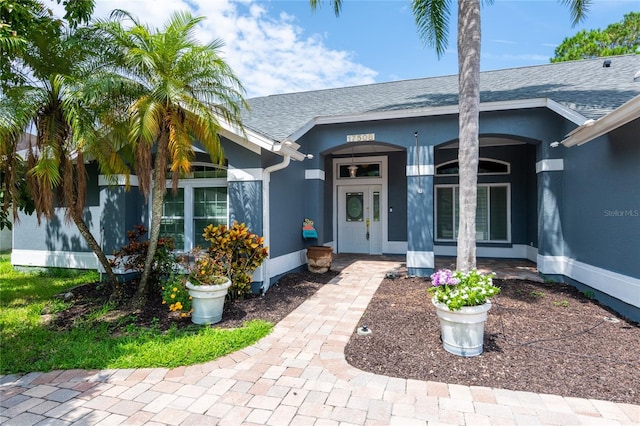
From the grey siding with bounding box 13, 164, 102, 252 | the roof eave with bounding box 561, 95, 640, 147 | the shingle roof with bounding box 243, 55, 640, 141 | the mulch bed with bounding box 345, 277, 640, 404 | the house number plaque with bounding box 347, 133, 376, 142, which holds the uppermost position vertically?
the shingle roof with bounding box 243, 55, 640, 141

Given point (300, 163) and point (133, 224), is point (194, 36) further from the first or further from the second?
point (133, 224)

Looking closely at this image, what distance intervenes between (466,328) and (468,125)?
10.1ft

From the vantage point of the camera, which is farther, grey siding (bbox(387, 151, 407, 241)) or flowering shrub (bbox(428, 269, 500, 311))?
grey siding (bbox(387, 151, 407, 241))

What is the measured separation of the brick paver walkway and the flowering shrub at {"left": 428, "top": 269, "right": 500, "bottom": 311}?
920 mm

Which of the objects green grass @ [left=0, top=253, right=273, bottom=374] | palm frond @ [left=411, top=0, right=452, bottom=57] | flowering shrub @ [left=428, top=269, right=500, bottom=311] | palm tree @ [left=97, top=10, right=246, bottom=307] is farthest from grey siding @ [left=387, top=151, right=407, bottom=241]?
green grass @ [left=0, top=253, right=273, bottom=374]

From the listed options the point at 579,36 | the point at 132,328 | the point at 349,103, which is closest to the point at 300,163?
the point at 349,103

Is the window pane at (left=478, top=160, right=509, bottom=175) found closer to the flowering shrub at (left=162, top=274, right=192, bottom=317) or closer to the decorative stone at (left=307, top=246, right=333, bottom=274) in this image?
the decorative stone at (left=307, top=246, right=333, bottom=274)

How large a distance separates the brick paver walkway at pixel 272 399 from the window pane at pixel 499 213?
824 cm

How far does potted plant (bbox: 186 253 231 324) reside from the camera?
4914 mm

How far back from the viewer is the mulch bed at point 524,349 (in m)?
3.28

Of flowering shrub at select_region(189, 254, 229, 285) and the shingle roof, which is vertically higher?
the shingle roof

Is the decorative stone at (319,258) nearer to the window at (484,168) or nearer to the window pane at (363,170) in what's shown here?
the window pane at (363,170)

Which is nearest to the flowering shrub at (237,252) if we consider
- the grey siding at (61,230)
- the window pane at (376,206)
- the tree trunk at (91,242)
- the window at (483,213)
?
the tree trunk at (91,242)

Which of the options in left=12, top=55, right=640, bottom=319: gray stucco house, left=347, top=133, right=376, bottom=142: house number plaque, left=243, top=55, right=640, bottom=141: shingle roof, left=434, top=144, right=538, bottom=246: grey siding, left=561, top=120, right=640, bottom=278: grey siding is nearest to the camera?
left=561, top=120, right=640, bottom=278: grey siding
